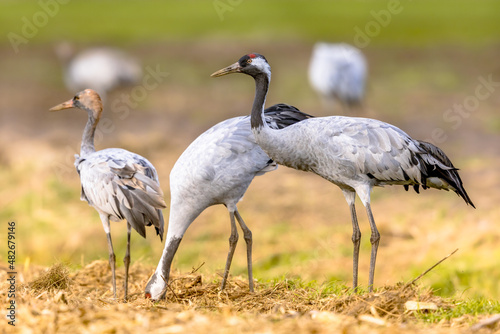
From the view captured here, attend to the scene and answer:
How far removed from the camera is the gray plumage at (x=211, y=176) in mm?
5355

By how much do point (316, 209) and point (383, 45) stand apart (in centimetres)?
1229

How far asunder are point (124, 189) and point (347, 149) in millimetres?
1634

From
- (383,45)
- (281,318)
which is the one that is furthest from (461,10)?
(281,318)

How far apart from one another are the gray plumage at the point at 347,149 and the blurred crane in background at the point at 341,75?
7.45 m

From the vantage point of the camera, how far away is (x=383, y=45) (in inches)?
819

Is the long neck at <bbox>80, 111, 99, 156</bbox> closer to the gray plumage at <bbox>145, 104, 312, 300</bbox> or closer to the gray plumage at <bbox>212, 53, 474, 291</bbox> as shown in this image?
the gray plumage at <bbox>145, 104, 312, 300</bbox>

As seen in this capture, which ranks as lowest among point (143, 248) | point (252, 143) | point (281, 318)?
point (143, 248)

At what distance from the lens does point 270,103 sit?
14.5m

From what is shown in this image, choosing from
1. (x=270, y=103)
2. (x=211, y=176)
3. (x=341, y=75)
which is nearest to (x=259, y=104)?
(x=211, y=176)

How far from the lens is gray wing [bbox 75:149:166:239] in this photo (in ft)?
17.9

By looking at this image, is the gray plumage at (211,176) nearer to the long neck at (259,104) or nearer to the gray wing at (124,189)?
the gray wing at (124,189)

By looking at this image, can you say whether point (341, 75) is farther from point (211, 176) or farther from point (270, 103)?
point (211, 176)

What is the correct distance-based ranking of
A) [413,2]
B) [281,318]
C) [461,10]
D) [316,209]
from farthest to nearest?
1. [413,2]
2. [461,10]
3. [316,209]
4. [281,318]

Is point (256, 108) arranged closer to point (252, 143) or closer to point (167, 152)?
Result: point (252, 143)
